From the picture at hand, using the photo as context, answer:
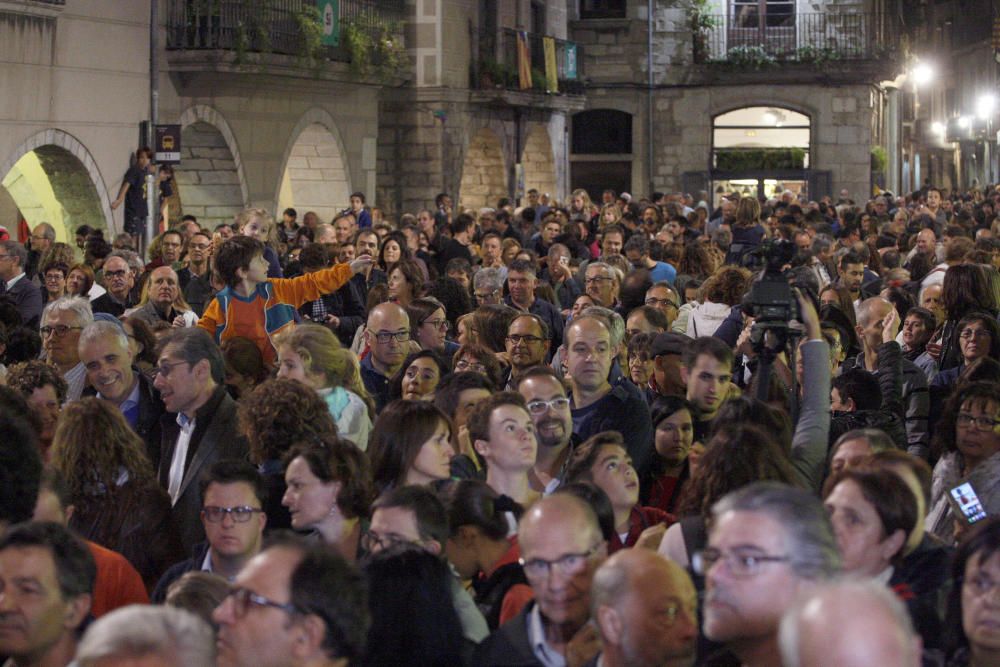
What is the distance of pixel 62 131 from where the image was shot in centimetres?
1783

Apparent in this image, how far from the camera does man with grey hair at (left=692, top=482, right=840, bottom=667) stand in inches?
145

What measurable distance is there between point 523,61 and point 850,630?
84.7ft

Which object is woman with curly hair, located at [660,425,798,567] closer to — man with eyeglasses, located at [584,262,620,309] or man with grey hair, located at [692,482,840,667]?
man with grey hair, located at [692,482,840,667]

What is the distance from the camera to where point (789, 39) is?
36.3 metres

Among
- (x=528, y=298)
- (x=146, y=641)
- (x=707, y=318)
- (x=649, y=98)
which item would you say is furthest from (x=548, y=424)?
(x=649, y=98)

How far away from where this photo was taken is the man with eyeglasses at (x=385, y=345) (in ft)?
27.7

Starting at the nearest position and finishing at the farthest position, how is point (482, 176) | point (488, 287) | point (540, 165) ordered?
point (488, 287)
point (482, 176)
point (540, 165)

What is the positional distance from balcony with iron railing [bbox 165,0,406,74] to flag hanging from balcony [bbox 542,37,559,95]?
7.62 m

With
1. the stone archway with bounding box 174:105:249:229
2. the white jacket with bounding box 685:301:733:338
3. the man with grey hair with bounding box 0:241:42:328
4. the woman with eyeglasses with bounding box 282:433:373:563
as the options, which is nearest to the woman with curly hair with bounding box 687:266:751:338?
the white jacket with bounding box 685:301:733:338

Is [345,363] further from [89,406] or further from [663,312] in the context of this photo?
[663,312]

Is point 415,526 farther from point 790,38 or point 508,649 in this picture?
point 790,38

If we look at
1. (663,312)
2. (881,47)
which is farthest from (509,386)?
(881,47)

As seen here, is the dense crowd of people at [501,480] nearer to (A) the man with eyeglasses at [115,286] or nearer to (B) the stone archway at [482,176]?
(A) the man with eyeglasses at [115,286]

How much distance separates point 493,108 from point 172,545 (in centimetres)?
2316
